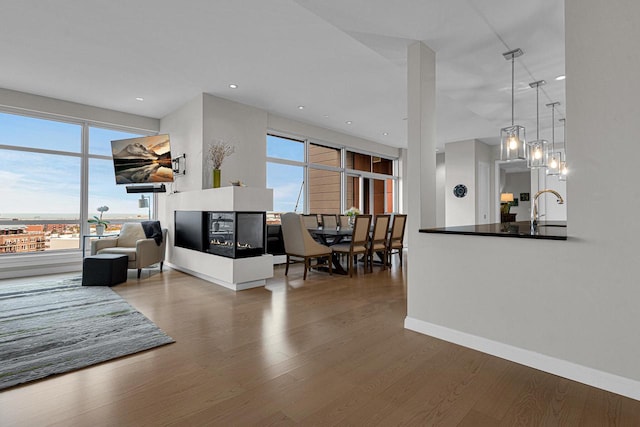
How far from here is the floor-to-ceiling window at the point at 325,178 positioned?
678 centimetres

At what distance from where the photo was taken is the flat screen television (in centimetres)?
566

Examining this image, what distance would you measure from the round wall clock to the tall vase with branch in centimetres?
586

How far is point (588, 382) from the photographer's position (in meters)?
1.96

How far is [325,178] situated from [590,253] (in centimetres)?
603

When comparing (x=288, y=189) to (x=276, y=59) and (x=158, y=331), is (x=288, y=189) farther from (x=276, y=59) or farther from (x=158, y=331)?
(x=158, y=331)

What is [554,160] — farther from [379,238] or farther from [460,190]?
[460,190]

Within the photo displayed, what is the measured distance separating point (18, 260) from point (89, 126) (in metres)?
2.47

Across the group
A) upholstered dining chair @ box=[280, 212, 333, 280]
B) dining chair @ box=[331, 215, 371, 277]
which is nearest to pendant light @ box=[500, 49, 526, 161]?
dining chair @ box=[331, 215, 371, 277]

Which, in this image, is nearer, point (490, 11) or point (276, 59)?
point (490, 11)

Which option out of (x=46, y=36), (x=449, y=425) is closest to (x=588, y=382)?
(x=449, y=425)

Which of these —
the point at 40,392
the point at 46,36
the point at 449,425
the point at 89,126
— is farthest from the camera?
the point at 89,126

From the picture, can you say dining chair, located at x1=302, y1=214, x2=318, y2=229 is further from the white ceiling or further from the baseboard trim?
the baseboard trim

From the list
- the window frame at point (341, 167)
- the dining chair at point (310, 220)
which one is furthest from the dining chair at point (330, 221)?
the window frame at point (341, 167)

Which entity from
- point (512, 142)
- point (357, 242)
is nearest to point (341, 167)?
point (357, 242)
